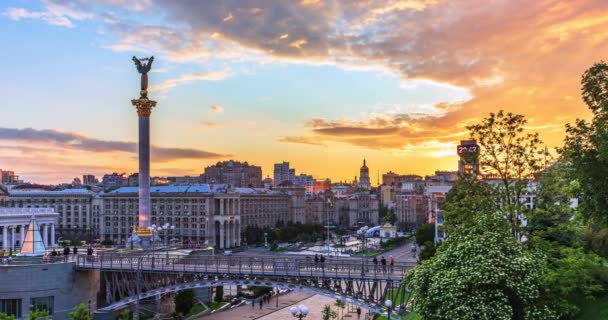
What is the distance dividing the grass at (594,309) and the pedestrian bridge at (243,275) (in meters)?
10.6

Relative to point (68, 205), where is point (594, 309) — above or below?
below

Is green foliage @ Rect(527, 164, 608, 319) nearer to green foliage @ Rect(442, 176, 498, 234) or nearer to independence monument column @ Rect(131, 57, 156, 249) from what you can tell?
green foliage @ Rect(442, 176, 498, 234)

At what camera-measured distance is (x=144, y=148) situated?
6431 cm

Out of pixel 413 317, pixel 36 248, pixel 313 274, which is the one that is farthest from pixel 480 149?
pixel 36 248

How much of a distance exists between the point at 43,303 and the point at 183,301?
12376mm

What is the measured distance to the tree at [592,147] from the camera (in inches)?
982

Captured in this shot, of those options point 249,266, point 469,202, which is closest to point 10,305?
point 249,266

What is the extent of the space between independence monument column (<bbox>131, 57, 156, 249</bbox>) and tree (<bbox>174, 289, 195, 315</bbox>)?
33.2 ft

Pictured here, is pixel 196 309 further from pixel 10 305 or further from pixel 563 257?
pixel 563 257

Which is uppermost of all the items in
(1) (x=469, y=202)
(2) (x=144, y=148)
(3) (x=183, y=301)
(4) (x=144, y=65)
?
(4) (x=144, y=65)

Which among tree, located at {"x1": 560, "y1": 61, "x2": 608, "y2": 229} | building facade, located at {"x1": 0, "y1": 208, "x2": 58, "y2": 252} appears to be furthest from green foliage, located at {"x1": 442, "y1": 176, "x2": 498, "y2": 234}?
building facade, located at {"x1": 0, "y1": 208, "x2": 58, "y2": 252}

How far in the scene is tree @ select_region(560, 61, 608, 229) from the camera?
24953 millimetres

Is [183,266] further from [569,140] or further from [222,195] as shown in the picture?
[222,195]

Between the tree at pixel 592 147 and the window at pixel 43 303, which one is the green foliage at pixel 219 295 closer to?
the window at pixel 43 303
